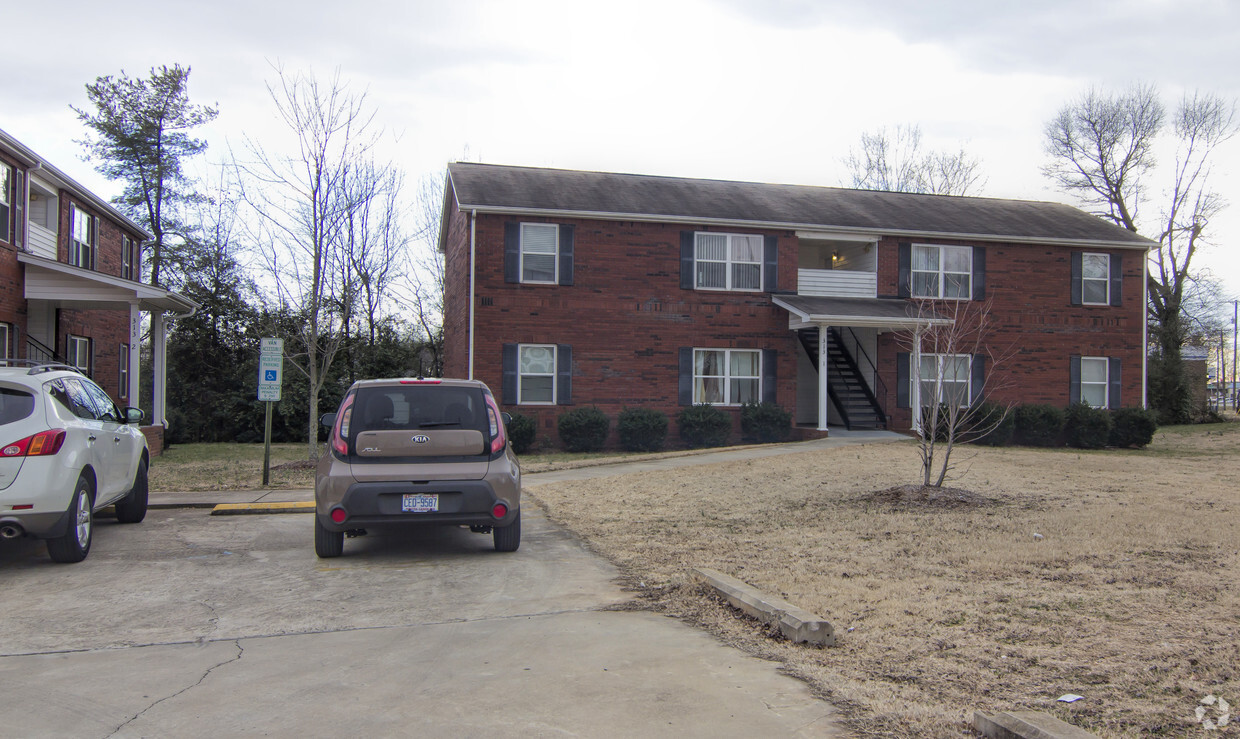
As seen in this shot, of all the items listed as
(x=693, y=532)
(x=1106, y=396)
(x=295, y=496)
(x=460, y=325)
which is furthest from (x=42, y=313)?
(x=1106, y=396)

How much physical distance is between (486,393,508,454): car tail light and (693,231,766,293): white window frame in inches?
565

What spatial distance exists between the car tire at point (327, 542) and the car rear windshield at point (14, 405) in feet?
8.12

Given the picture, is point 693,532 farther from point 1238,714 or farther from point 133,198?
point 133,198

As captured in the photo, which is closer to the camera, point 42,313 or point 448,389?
point 448,389

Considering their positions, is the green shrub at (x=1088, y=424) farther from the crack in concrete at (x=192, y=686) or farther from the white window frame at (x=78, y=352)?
the white window frame at (x=78, y=352)

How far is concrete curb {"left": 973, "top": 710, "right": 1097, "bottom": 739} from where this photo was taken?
3.45 metres

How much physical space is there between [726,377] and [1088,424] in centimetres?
913

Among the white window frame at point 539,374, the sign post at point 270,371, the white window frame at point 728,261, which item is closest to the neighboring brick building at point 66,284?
the sign post at point 270,371

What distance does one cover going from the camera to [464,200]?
20766 millimetres

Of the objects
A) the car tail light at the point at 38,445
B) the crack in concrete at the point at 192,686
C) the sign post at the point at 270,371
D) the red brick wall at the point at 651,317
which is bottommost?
the crack in concrete at the point at 192,686

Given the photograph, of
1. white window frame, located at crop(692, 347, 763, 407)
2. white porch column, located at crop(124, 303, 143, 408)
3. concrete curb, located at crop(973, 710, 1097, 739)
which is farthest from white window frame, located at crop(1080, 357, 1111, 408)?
concrete curb, located at crop(973, 710, 1097, 739)

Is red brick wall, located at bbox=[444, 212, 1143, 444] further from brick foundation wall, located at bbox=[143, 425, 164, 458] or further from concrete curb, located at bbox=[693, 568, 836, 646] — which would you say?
concrete curb, located at bbox=[693, 568, 836, 646]

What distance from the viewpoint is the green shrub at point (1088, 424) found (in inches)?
884

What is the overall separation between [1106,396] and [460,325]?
17.4 m
